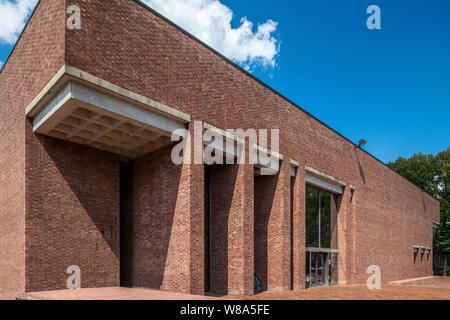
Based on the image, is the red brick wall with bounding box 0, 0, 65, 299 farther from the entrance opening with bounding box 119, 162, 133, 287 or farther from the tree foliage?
the tree foliage

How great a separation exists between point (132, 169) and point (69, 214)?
11.0ft

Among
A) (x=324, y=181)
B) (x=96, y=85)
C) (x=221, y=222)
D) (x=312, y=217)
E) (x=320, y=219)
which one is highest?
(x=96, y=85)

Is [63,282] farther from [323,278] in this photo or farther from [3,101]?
[323,278]

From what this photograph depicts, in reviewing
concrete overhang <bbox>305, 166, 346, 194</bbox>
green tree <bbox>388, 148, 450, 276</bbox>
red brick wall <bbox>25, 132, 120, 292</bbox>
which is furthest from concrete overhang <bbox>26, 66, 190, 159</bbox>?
green tree <bbox>388, 148, 450, 276</bbox>

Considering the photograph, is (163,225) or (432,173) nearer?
(163,225)

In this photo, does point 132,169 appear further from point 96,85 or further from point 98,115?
point 96,85

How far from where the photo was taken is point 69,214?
11.8 meters

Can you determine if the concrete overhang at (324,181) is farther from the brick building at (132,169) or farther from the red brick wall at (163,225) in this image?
the red brick wall at (163,225)

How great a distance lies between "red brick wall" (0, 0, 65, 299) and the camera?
10.1 meters

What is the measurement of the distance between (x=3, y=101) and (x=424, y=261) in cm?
3775

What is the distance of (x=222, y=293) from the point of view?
45.6 feet

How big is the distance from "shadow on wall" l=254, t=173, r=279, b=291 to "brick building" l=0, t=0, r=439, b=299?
51mm

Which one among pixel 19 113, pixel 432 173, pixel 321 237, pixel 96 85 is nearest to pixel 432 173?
pixel 432 173

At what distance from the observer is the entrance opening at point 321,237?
61.0 feet
